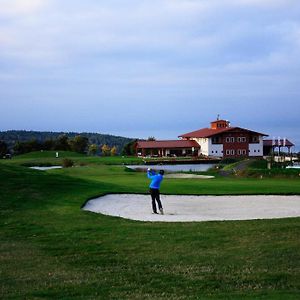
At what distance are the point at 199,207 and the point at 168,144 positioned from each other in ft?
261

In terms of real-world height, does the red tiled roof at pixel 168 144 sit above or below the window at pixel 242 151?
above

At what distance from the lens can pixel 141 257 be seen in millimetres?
12781

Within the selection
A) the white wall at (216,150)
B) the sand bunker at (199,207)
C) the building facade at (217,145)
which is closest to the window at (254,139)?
the building facade at (217,145)

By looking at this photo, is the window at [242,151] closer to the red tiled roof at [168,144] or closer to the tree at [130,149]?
the red tiled roof at [168,144]

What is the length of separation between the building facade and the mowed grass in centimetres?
8134

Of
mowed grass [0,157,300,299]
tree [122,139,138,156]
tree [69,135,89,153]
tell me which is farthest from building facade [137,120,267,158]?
mowed grass [0,157,300,299]

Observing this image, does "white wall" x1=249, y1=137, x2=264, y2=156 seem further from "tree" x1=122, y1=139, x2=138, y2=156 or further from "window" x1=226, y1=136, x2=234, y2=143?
"tree" x1=122, y1=139, x2=138, y2=156

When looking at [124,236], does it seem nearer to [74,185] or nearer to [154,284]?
[154,284]

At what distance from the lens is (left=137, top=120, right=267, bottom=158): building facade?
10144 cm

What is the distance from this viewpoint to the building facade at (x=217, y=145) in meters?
101

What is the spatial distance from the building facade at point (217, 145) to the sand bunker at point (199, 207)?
2872 inches

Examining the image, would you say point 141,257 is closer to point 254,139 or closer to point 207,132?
point 207,132

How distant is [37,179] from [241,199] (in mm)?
10612

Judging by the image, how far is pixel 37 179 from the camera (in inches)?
1167
